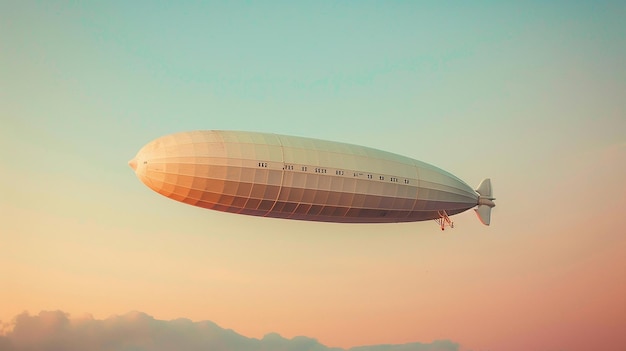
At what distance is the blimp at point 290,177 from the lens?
240 ft

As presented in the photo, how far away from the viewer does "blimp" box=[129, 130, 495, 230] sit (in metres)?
73.1

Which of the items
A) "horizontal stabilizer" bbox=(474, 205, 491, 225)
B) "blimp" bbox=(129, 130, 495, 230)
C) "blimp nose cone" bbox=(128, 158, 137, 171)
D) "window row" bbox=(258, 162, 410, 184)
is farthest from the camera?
"horizontal stabilizer" bbox=(474, 205, 491, 225)

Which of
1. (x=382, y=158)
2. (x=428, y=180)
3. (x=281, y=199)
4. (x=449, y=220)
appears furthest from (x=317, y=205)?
(x=449, y=220)

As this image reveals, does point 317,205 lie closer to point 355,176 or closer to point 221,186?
point 355,176

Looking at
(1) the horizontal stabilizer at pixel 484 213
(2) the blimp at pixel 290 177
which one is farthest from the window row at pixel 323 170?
(1) the horizontal stabilizer at pixel 484 213

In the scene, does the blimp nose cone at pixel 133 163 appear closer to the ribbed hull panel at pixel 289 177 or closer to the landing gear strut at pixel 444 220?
the ribbed hull panel at pixel 289 177

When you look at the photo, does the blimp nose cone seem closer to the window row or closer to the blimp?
the blimp

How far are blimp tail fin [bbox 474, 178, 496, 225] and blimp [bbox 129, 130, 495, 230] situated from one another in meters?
7.47

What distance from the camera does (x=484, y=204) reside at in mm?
95375

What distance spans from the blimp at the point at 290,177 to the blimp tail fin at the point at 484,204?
747 centimetres

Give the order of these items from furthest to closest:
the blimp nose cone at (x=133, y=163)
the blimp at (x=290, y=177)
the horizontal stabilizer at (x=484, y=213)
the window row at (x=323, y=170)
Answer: the horizontal stabilizer at (x=484, y=213) < the window row at (x=323, y=170) < the blimp nose cone at (x=133, y=163) < the blimp at (x=290, y=177)

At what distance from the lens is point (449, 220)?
92.2 m

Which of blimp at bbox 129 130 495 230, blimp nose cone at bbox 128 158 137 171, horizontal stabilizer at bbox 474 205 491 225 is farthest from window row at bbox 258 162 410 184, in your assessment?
horizontal stabilizer at bbox 474 205 491 225

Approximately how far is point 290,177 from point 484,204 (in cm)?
3242
